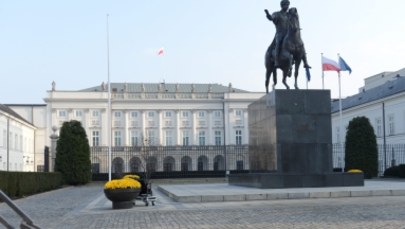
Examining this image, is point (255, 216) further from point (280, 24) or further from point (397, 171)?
point (397, 171)

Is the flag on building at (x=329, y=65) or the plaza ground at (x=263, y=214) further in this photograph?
the flag on building at (x=329, y=65)

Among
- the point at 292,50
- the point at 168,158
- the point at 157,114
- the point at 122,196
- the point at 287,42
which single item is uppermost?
the point at 157,114

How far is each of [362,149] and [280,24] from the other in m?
20.7

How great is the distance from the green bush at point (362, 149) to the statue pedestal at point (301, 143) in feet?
62.6

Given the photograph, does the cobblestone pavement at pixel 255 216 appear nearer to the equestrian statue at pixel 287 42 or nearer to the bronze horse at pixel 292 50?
the bronze horse at pixel 292 50

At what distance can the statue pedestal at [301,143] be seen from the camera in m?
18.9

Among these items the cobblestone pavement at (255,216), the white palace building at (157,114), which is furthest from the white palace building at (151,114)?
the cobblestone pavement at (255,216)

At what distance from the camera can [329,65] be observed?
4006cm

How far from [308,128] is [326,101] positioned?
1.24 meters

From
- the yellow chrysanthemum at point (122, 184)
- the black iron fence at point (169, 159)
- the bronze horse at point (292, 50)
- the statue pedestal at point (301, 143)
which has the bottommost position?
the black iron fence at point (169, 159)

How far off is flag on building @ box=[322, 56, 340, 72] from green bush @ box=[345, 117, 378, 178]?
4161mm

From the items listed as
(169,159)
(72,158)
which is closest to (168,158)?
(169,159)

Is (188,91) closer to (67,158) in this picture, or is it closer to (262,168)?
(67,158)

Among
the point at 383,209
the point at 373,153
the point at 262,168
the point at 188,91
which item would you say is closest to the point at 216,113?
the point at 188,91
